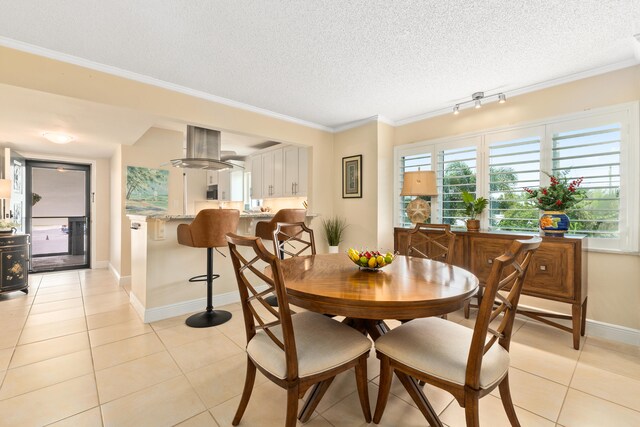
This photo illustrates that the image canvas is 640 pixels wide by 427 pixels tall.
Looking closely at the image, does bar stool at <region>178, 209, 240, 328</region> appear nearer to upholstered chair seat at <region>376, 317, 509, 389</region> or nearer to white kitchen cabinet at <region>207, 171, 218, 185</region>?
upholstered chair seat at <region>376, 317, 509, 389</region>

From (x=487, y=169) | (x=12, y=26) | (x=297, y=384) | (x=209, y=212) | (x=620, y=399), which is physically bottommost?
(x=620, y=399)

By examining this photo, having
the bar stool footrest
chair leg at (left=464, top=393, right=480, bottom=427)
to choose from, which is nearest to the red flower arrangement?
chair leg at (left=464, top=393, right=480, bottom=427)

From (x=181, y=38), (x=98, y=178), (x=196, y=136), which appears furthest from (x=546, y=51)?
(x=98, y=178)

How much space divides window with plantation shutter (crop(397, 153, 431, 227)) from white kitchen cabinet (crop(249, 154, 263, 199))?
3016 millimetres

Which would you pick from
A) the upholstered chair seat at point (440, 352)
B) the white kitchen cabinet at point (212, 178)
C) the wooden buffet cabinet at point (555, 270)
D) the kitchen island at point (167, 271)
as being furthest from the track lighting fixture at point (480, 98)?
the white kitchen cabinet at point (212, 178)

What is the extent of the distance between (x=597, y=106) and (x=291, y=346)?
3.40m

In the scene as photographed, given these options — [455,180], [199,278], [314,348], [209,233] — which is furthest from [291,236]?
[455,180]

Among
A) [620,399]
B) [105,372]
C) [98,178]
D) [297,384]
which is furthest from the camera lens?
[98,178]

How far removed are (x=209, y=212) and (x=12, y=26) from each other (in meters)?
1.85

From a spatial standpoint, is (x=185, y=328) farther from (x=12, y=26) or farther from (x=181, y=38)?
(x=12, y=26)

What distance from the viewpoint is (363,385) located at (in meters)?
1.49

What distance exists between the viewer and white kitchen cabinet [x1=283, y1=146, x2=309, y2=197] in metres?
4.70

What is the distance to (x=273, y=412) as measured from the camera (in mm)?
1594

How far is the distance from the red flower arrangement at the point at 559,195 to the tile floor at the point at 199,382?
3.88 ft
